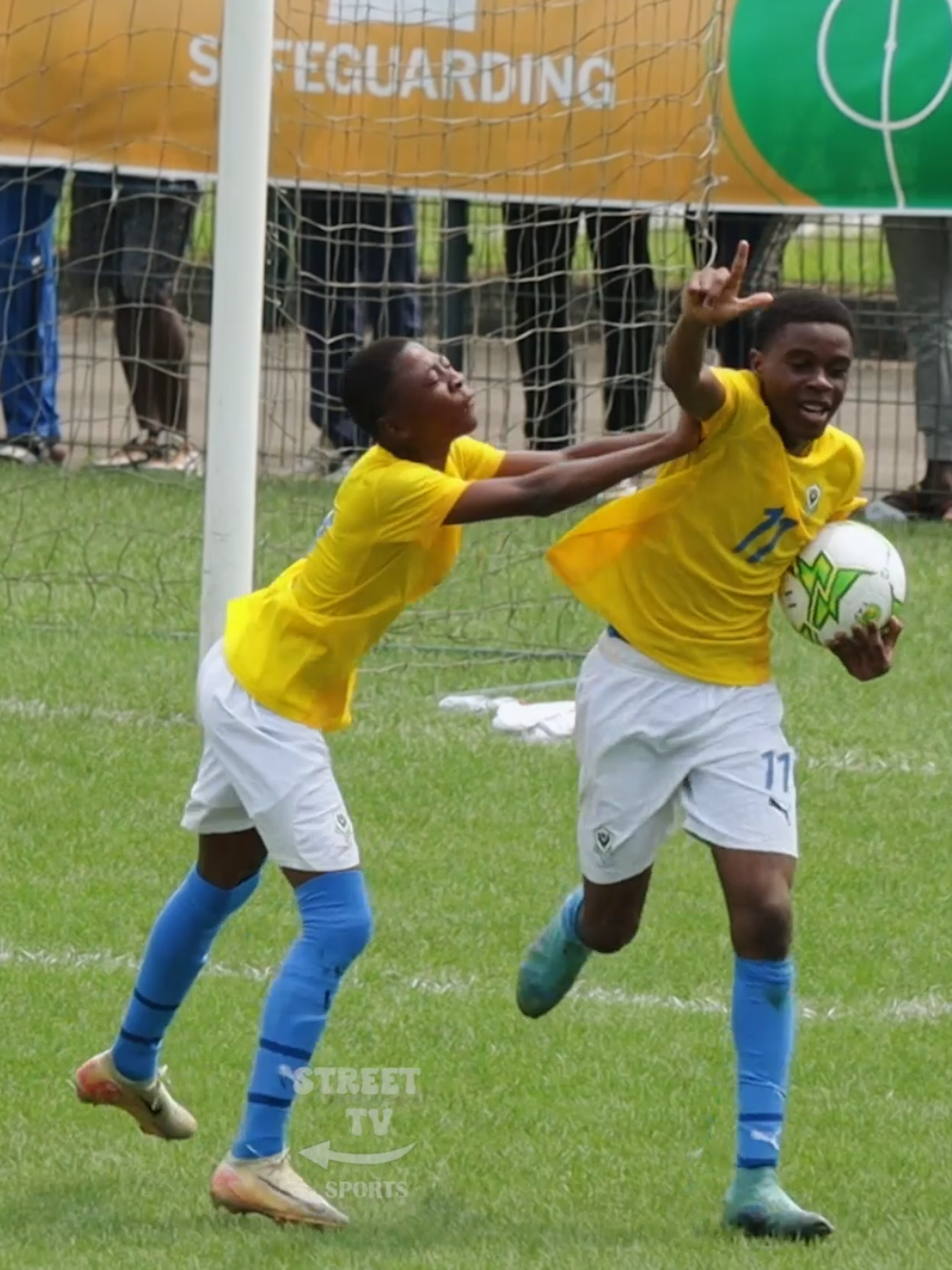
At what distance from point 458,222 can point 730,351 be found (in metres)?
1.48

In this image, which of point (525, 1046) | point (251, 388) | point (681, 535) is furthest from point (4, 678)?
point (681, 535)

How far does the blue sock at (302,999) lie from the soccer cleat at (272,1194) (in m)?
0.03

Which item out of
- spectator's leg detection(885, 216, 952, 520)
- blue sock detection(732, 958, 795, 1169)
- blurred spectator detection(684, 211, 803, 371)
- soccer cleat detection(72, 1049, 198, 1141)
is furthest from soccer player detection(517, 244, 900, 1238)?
spectator's leg detection(885, 216, 952, 520)

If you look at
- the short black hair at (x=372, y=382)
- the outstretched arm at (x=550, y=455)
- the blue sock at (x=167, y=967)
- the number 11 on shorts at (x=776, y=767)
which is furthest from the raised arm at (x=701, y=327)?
the blue sock at (x=167, y=967)

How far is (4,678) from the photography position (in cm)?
904

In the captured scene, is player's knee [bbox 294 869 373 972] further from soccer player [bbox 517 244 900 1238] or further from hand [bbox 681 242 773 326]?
hand [bbox 681 242 773 326]

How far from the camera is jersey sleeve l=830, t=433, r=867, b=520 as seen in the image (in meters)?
5.46

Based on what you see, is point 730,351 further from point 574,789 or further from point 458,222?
point 574,789

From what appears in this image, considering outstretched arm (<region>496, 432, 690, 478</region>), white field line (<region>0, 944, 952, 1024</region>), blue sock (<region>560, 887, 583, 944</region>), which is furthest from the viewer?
white field line (<region>0, 944, 952, 1024</region>)

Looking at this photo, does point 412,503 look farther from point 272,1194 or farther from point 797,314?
point 272,1194

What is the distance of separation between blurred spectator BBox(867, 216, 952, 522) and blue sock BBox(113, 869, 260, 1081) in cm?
727

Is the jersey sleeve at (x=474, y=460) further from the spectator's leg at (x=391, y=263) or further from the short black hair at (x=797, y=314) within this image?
the spectator's leg at (x=391, y=263)

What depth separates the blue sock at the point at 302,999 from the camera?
4898 millimetres

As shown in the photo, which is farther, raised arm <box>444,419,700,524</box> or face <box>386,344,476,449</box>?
face <box>386,344,476,449</box>
